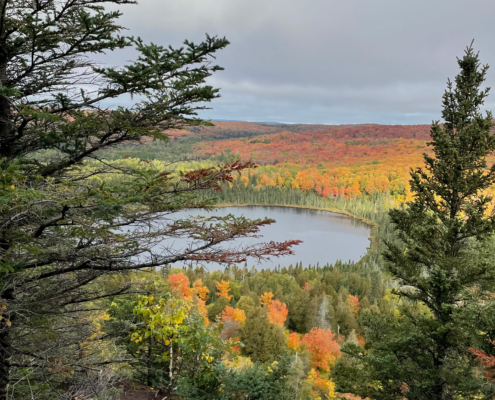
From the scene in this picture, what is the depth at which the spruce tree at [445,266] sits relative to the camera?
576 cm

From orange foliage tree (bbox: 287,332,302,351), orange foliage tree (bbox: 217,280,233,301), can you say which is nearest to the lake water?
orange foliage tree (bbox: 217,280,233,301)

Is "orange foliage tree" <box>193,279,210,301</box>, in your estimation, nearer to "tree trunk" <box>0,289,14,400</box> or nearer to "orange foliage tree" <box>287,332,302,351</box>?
"orange foliage tree" <box>287,332,302,351</box>

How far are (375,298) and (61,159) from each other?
3352 cm

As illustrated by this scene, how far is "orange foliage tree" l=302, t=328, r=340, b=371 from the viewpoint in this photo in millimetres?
23453

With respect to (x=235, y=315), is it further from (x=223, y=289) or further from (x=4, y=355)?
(x=4, y=355)

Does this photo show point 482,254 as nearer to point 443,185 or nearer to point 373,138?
point 443,185

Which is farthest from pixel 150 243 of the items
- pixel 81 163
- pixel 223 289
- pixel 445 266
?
pixel 223 289

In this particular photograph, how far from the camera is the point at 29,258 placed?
3.08 metres

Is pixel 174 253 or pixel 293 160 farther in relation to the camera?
pixel 293 160

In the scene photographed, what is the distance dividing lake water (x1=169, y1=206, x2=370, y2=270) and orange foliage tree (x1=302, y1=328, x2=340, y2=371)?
605 inches

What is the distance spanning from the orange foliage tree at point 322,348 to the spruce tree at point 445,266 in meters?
18.3

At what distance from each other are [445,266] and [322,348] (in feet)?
65.4

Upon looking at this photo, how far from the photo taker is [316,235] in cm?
6638

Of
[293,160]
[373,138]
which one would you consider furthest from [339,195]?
[373,138]
